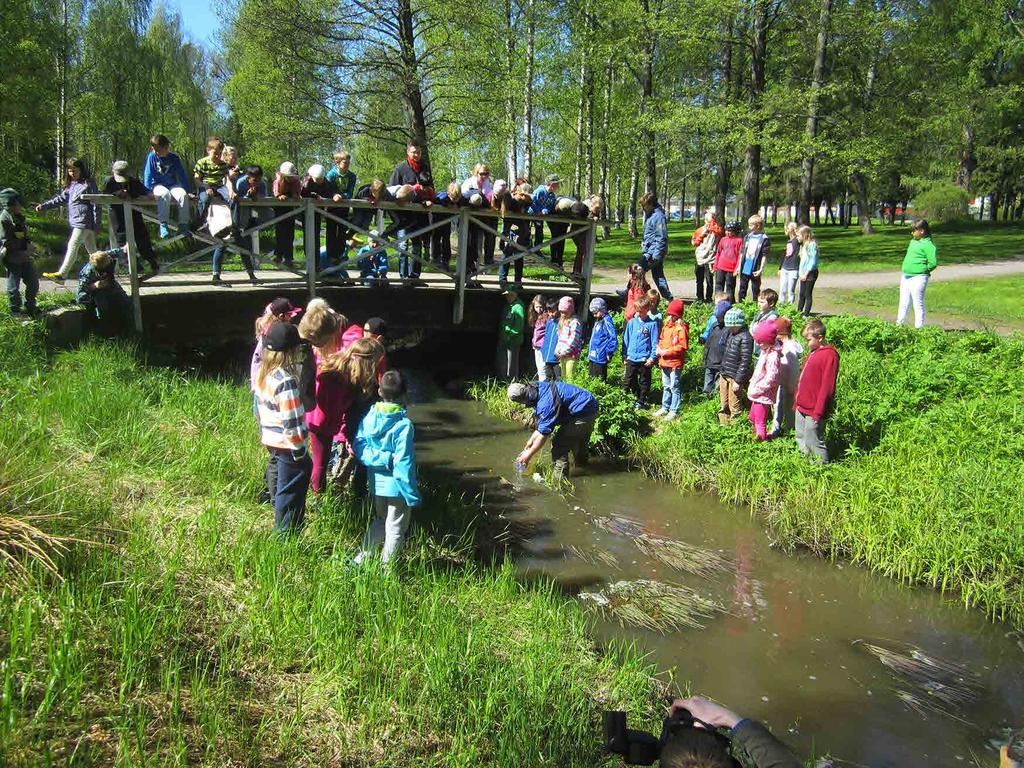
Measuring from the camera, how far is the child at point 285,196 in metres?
9.48

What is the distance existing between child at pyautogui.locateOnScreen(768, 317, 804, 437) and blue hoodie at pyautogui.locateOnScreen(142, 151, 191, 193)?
756 centimetres

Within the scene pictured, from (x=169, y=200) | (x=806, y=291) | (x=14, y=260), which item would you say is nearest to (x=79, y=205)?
(x=169, y=200)

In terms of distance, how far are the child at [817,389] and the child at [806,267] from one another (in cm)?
360

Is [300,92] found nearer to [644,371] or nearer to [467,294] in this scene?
[467,294]

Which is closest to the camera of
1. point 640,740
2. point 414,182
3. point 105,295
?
point 640,740

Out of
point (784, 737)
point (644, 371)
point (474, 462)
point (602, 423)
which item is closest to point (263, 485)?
point (474, 462)

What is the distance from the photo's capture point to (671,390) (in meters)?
9.58

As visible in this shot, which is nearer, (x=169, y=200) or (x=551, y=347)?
(x=169, y=200)

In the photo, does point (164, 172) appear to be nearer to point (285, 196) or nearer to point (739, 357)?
point (285, 196)

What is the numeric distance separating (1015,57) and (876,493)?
3325 cm

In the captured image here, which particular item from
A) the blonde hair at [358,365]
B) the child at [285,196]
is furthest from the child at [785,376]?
the child at [285,196]

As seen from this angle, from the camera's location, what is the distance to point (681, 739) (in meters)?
2.52

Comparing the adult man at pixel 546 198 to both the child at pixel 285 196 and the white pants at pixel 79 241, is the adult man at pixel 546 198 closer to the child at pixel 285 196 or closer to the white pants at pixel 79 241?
the child at pixel 285 196

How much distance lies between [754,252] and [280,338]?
28.4 ft
